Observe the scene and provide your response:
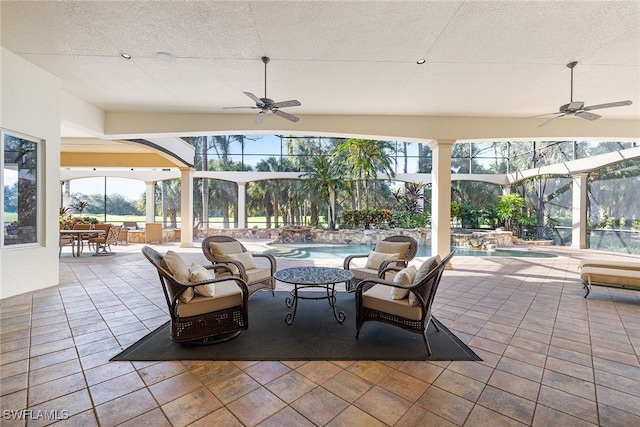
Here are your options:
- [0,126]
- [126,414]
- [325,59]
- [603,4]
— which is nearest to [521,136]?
[603,4]

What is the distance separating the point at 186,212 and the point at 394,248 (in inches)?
325

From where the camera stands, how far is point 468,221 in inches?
530

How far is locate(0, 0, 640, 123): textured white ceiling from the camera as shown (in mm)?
2943

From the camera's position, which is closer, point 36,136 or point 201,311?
point 201,311

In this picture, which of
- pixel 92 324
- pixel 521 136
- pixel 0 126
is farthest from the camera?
pixel 521 136

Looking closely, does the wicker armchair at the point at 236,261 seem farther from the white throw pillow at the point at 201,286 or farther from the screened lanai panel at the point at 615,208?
the screened lanai panel at the point at 615,208

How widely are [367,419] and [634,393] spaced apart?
6.82ft

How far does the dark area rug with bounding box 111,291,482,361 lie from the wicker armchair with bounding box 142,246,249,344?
0.40ft

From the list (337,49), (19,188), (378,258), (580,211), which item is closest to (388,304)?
(378,258)

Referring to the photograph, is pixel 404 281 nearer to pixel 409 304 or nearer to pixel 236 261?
pixel 409 304

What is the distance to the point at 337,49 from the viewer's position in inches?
145

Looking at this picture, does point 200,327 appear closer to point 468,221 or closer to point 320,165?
point 320,165

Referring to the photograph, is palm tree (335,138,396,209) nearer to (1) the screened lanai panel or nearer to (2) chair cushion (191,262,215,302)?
(1) the screened lanai panel

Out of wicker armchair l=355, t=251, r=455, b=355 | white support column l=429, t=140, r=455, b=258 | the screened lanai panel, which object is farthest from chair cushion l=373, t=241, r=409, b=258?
the screened lanai panel
